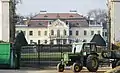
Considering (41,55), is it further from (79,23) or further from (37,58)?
(79,23)

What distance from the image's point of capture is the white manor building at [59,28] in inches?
5512

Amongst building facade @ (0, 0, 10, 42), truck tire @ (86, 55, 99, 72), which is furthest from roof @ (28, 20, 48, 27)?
truck tire @ (86, 55, 99, 72)

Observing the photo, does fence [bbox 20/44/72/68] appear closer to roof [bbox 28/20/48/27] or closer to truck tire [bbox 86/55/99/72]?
truck tire [bbox 86/55/99/72]

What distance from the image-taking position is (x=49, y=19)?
469ft

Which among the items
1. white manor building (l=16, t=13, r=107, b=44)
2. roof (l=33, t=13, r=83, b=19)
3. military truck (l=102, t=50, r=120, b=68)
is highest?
roof (l=33, t=13, r=83, b=19)

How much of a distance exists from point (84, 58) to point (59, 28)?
10944cm

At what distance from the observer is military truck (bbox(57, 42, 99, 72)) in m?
30.9

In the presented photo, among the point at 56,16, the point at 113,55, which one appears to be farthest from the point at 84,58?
the point at 56,16

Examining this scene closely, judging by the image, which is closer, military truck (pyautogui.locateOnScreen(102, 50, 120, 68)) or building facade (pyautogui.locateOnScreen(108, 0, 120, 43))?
military truck (pyautogui.locateOnScreen(102, 50, 120, 68))

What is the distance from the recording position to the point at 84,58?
31.4 meters

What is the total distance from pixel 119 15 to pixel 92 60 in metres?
48.7

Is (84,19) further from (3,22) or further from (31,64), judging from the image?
(31,64)

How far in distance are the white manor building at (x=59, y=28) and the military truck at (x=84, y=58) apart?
4198 inches

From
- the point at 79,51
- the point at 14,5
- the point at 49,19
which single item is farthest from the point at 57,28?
the point at 79,51
